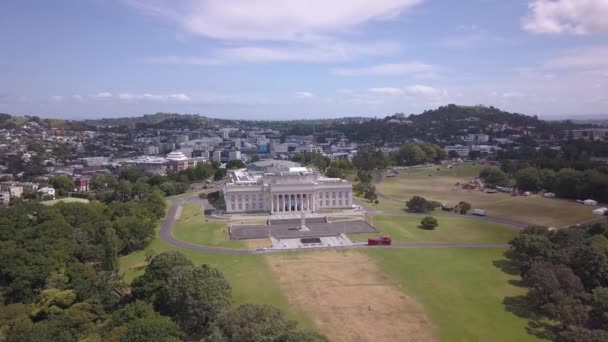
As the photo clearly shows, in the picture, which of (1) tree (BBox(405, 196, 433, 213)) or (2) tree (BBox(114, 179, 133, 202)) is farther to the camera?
(2) tree (BBox(114, 179, 133, 202))

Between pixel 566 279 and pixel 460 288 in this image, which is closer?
pixel 566 279

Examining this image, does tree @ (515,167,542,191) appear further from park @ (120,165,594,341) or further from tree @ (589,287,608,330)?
tree @ (589,287,608,330)

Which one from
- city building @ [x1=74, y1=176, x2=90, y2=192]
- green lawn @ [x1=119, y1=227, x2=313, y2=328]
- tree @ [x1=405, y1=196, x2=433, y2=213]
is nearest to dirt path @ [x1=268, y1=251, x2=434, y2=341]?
green lawn @ [x1=119, y1=227, x2=313, y2=328]

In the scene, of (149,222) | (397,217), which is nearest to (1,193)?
(149,222)

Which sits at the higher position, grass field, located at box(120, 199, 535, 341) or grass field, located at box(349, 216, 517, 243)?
grass field, located at box(349, 216, 517, 243)

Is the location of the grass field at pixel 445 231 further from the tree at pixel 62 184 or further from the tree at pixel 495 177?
the tree at pixel 62 184

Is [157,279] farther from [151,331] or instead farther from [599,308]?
[599,308]

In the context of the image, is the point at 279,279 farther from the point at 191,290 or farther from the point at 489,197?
the point at 489,197

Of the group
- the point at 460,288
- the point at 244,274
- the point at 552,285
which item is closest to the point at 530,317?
the point at 552,285
